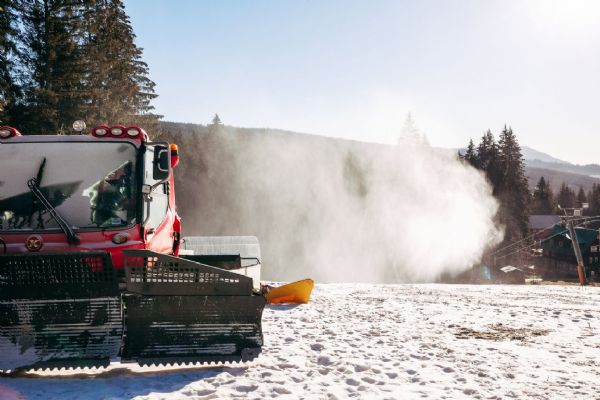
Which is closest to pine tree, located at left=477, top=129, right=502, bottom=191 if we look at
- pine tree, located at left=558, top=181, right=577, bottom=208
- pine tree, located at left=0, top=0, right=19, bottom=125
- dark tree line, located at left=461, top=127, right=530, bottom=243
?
dark tree line, located at left=461, top=127, right=530, bottom=243

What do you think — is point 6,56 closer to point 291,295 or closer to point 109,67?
point 109,67

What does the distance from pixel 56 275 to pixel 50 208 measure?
3.69 feet

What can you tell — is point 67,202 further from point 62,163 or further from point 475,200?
point 475,200

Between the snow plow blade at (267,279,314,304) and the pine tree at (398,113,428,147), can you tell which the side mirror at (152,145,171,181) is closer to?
the snow plow blade at (267,279,314,304)

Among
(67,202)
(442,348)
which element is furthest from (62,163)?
(442,348)

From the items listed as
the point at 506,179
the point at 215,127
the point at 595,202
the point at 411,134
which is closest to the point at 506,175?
the point at 506,179

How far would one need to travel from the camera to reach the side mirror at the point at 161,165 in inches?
223

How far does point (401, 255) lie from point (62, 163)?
49916mm

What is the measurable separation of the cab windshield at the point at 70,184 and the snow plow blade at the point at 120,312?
0.94 meters

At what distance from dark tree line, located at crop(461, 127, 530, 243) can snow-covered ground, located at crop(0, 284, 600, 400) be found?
49.6 meters

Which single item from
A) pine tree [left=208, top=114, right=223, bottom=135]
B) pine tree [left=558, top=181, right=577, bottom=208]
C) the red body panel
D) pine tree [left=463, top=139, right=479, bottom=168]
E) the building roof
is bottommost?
the building roof

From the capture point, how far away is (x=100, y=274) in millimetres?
4762

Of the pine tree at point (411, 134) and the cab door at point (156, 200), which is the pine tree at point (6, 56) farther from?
the pine tree at point (411, 134)

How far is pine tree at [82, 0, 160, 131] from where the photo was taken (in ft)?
88.0
